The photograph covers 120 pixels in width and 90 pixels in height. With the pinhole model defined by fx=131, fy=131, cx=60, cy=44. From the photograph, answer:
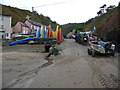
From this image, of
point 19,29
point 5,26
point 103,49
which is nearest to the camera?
point 103,49

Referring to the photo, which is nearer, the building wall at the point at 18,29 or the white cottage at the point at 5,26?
the white cottage at the point at 5,26

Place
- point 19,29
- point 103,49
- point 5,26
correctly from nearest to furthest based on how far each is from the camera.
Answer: point 103,49
point 5,26
point 19,29

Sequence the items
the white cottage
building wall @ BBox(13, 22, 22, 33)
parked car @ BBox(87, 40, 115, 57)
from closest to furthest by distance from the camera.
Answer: parked car @ BBox(87, 40, 115, 57) < the white cottage < building wall @ BBox(13, 22, 22, 33)

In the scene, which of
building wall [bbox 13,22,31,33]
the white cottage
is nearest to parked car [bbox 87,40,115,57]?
the white cottage

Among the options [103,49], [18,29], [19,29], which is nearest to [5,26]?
[19,29]

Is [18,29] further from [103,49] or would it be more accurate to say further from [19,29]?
[103,49]

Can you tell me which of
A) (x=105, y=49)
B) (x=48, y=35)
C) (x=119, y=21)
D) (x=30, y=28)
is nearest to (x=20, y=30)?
(x=30, y=28)

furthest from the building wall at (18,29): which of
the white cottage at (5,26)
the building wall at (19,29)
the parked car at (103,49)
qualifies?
the parked car at (103,49)

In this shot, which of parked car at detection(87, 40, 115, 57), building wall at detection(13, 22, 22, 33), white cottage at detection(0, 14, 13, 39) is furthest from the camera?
building wall at detection(13, 22, 22, 33)

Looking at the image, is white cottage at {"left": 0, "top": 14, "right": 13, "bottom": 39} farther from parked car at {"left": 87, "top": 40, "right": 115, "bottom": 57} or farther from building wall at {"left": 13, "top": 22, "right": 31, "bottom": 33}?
parked car at {"left": 87, "top": 40, "right": 115, "bottom": 57}

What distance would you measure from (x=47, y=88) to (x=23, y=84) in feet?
3.56

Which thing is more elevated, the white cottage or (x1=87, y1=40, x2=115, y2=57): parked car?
the white cottage

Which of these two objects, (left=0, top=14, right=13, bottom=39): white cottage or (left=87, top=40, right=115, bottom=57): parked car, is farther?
(left=0, top=14, right=13, bottom=39): white cottage

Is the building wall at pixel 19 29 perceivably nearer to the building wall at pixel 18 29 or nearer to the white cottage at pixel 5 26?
the building wall at pixel 18 29
